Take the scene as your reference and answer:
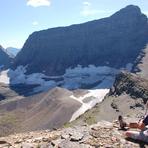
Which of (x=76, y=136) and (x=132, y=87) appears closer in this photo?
(x=76, y=136)

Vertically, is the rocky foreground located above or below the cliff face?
above

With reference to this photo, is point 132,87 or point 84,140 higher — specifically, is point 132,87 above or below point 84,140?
below

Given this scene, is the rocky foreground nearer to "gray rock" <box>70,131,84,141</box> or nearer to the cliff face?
"gray rock" <box>70,131,84,141</box>

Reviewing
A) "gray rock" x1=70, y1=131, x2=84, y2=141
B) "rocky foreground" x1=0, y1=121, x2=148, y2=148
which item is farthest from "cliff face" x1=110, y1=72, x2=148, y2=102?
"gray rock" x1=70, y1=131, x2=84, y2=141

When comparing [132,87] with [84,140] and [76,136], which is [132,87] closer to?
[76,136]

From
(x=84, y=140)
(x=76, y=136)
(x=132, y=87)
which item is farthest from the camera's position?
(x=132, y=87)

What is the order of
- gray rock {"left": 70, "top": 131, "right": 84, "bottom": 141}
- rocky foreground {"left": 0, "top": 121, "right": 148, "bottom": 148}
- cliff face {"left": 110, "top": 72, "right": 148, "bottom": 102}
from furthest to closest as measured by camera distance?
1. cliff face {"left": 110, "top": 72, "right": 148, "bottom": 102}
2. gray rock {"left": 70, "top": 131, "right": 84, "bottom": 141}
3. rocky foreground {"left": 0, "top": 121, "right": 148, "bottom": 148}

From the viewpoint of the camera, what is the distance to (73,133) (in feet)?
75.9

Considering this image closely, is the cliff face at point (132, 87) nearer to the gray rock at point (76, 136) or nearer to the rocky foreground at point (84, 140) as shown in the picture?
the rocky foreground at point (84, 140)

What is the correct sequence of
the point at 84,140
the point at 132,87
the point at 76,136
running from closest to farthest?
the point at 84,140 < the point at 76,136 < the point at 132,87

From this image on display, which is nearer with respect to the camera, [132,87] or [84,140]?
[84,140]

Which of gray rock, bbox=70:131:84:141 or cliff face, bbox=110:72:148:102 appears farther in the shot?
cliff face, bbox=110:72:148:102

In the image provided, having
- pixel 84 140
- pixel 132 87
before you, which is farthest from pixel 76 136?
pixel 132 87

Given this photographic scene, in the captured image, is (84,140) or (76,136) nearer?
(84,140)
